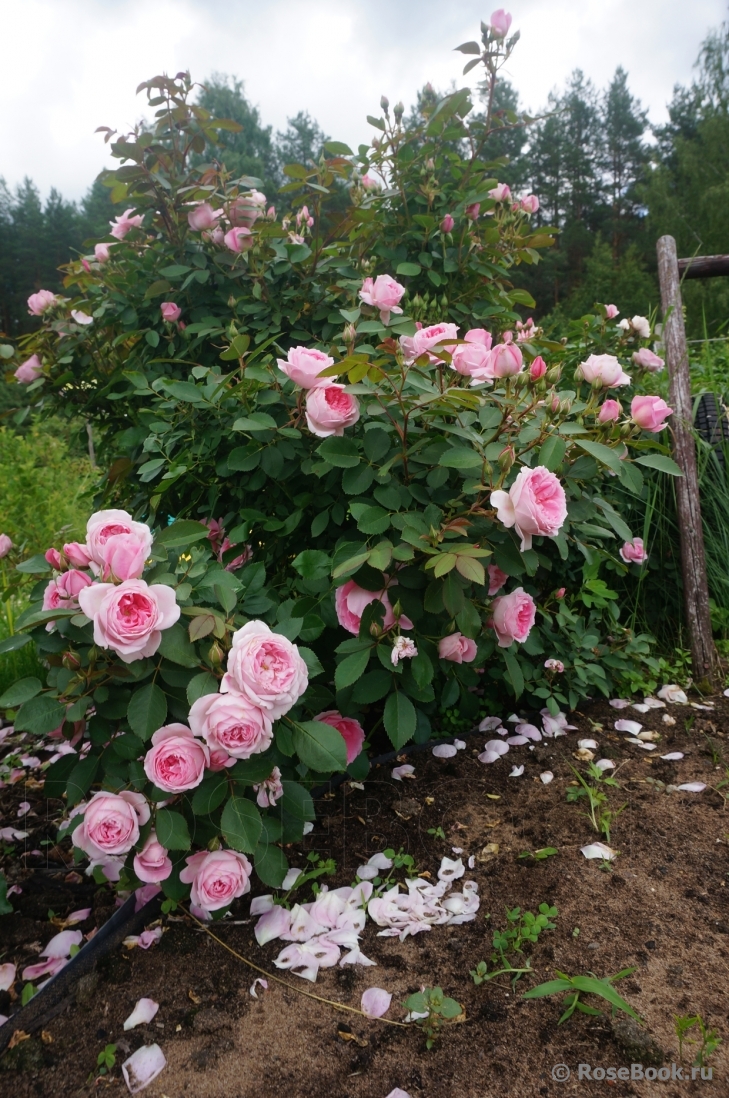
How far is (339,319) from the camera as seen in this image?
6.43ft

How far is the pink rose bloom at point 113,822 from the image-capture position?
43.2 inches

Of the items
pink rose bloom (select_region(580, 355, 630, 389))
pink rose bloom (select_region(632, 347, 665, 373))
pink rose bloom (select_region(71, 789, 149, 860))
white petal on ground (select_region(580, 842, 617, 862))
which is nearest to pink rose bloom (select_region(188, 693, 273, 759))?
pink rose bloom (select_region(71, 789, 149, 860))

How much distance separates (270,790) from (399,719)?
0.27 meters

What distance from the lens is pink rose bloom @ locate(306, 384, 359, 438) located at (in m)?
1.27

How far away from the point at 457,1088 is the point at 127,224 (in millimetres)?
2450

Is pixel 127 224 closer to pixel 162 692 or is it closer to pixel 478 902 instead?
pixel 162 692

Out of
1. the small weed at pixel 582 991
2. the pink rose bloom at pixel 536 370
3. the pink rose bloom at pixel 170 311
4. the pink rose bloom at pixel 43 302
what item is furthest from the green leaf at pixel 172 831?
the pink rose bloom at pixel 43 302

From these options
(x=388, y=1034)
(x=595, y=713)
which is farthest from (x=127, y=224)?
(x=388, y=1034)

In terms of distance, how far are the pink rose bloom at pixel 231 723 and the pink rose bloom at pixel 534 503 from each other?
501 mm

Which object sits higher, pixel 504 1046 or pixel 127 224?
pixel 127 224

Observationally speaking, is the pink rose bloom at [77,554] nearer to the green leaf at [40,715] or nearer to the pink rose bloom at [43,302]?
the green leaf at [40,715]

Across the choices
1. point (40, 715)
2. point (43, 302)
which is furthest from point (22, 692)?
point (43, 302)

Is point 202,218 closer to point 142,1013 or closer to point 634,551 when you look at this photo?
point 634,551

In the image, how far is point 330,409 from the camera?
127 cm
